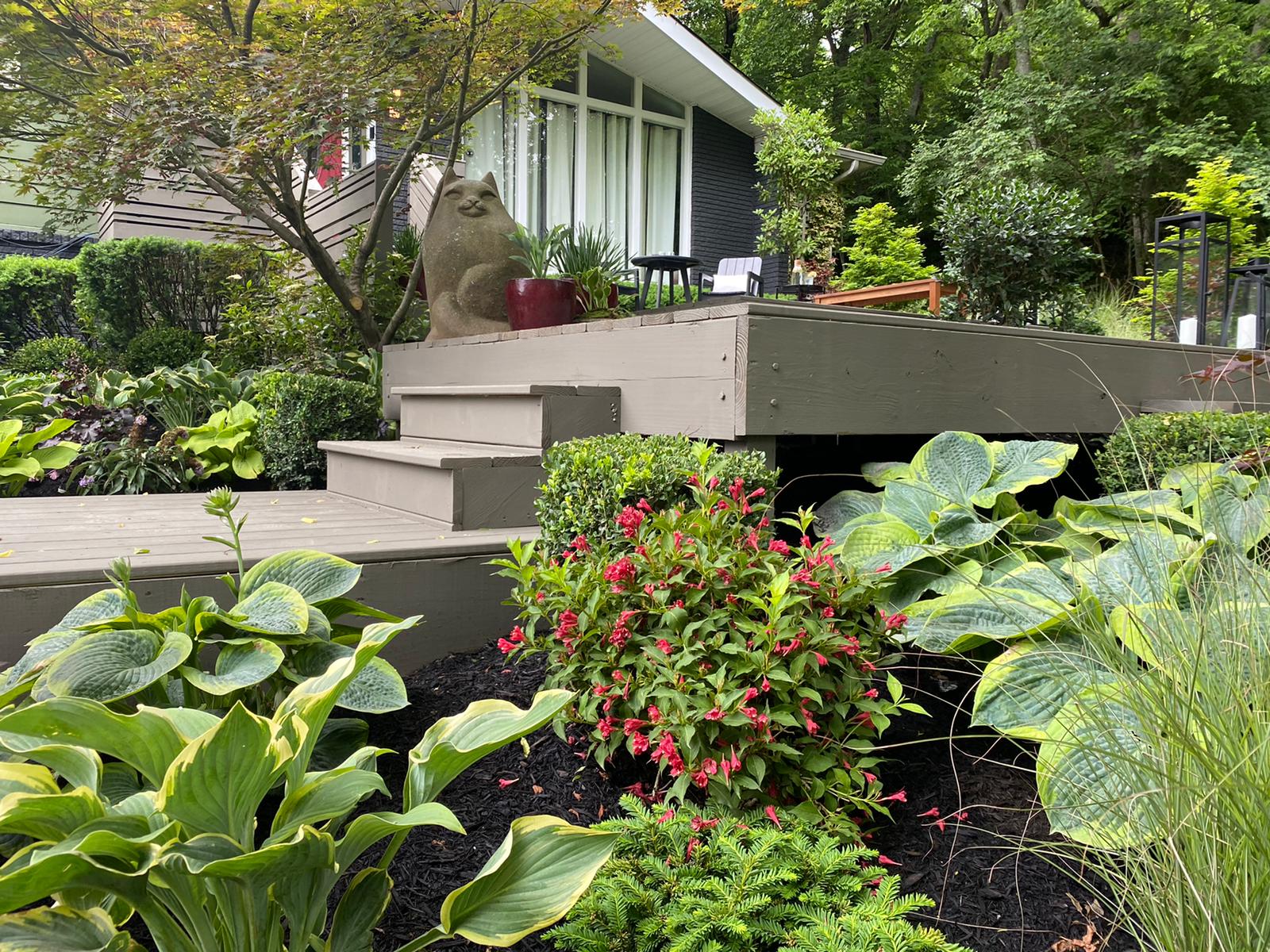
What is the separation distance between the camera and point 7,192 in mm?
12211

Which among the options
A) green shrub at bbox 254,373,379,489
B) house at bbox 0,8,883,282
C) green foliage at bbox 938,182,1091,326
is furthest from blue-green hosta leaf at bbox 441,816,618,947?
house at bbox 0,8,883,282

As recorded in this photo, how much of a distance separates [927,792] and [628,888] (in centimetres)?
72

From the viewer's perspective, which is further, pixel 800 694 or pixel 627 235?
pixel 627 235

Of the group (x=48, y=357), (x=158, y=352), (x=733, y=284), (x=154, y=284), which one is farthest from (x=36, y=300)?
(x=733, y=284)

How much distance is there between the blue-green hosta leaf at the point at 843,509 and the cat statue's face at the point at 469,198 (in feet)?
9.33

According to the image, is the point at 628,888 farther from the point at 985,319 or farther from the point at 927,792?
the point at 985,319

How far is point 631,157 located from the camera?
366 inches

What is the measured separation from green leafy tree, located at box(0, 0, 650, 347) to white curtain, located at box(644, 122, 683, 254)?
12.5 ft

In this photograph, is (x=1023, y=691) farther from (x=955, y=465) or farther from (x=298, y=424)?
(x=298, y=424)

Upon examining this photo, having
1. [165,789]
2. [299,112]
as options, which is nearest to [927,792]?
[165,789]

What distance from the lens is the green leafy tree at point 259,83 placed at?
4375 mm

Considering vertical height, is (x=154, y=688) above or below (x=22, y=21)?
below

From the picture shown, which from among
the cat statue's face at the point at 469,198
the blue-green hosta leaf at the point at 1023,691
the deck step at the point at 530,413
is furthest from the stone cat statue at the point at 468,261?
the blue-green hosta leaf at the point at 1023,691

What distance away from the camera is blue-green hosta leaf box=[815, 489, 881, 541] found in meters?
2.42
